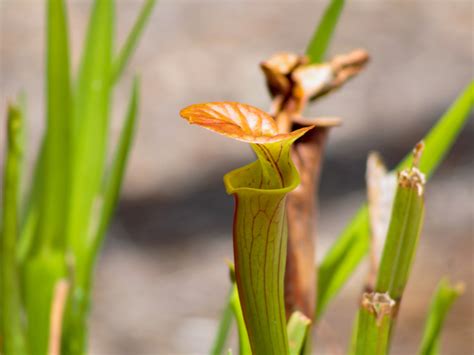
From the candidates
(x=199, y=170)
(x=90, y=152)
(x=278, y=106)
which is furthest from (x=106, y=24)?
(x=199, y=170)

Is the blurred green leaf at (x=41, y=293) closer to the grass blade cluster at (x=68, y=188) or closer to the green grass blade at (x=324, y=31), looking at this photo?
the grass blade cluster at (x=68, y=188)

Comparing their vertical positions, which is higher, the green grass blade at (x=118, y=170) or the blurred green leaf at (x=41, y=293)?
the green grass blade at (x=118, y=170)

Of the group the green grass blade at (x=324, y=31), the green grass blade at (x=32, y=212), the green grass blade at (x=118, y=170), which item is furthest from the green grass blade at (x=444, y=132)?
the green grass blade at (x=32, y=212)

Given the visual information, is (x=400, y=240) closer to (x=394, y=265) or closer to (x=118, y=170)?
(x=394, y=265)

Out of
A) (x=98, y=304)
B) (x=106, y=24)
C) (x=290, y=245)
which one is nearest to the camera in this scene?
(x=290, y=245)

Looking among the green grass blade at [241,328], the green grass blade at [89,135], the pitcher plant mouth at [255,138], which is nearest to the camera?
the pitcher plant mouth at [255,138]

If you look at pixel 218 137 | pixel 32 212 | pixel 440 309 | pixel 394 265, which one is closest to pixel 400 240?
pixel 394 265

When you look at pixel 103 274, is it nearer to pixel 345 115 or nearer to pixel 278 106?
pixel 345 115
